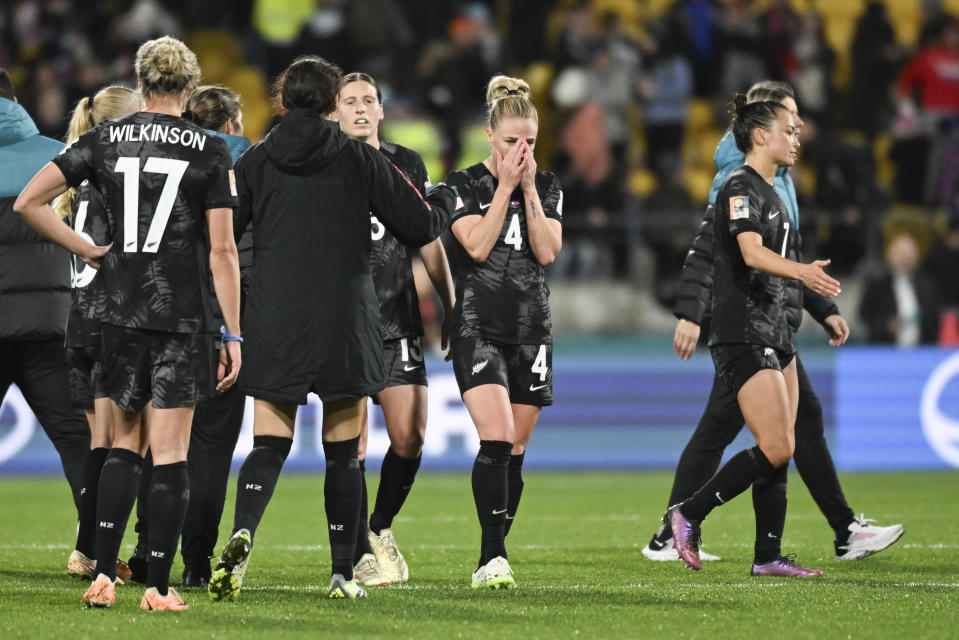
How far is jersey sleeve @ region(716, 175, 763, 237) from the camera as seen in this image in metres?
6.63

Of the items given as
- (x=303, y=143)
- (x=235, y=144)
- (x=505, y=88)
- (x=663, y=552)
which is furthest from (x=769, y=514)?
(x=235, y=144)

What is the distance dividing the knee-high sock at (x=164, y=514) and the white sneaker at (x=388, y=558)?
54.3 inches

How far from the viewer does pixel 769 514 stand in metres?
6.91

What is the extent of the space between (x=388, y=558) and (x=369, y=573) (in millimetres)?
141

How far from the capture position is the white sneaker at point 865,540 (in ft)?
24.2

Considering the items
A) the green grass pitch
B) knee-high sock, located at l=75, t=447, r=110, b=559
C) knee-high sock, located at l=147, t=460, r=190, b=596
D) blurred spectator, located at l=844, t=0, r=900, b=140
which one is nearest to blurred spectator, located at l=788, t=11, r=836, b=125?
blurred spectator, located at l=844, t=0, r=900, b=140

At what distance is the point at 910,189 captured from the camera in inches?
608

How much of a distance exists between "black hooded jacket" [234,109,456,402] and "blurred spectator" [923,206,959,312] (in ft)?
29.9

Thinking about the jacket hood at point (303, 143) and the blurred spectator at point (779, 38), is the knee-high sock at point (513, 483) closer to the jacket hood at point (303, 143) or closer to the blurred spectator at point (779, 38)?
the jacket hood at point (303, 143)

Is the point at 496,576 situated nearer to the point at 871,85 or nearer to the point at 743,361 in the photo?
the point at 743,361

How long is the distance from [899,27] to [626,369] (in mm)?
7792

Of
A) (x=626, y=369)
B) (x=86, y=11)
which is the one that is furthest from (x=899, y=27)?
(x=86, y=11)

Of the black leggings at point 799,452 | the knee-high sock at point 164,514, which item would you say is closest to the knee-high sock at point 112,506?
the knee-high sock at point 164,514

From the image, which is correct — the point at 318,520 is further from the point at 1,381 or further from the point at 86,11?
the point at 86,11
